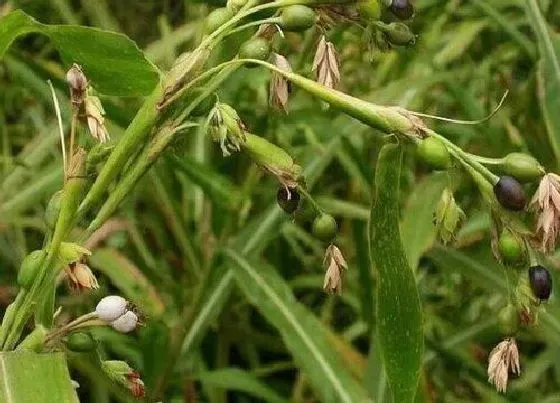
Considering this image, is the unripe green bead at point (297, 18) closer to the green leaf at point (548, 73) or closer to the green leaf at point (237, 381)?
the green leaf at point (548, 73)

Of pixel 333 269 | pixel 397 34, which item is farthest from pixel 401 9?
pixel 333 269

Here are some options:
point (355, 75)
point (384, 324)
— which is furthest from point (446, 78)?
point (384, 324)

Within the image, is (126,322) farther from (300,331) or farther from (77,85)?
(300,331)

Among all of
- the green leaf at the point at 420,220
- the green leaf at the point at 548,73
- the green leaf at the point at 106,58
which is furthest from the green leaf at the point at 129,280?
the green leaf at the point at 106,58

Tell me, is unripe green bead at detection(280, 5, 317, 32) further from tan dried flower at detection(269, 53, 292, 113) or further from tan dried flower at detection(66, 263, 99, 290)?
tan dried flower at detection(66, 263, 99, 290)

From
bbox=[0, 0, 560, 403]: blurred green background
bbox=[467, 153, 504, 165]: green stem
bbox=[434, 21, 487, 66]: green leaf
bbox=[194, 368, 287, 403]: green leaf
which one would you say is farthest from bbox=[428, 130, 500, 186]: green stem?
bbox=[434, 21, 487, 66]: green leaf

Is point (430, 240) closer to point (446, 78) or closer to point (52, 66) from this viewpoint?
point (446, 78)
